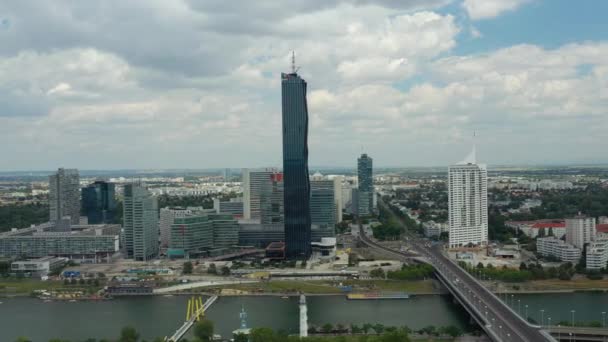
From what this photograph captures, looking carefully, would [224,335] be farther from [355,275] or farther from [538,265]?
[538,265]

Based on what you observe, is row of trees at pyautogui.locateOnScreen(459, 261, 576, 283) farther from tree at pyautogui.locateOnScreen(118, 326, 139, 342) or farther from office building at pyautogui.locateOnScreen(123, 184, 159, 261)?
office building at pyautogui.locateOnScreen(123, 184, 159, 261)

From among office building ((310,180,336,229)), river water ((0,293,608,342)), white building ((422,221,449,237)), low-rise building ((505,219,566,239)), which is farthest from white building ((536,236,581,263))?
office building ((310,180,336,229))

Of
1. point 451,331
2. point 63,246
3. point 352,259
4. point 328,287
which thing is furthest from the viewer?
point 63,246

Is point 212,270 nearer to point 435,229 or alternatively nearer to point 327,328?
point 327,328

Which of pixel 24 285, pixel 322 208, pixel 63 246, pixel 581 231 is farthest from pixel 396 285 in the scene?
pixel 63 246

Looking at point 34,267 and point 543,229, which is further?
point 543,229

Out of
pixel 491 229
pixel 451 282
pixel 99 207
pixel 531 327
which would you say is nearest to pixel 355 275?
pixel 451 282

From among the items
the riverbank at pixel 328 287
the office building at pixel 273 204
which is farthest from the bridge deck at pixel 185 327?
the office building at pixel 273 204
